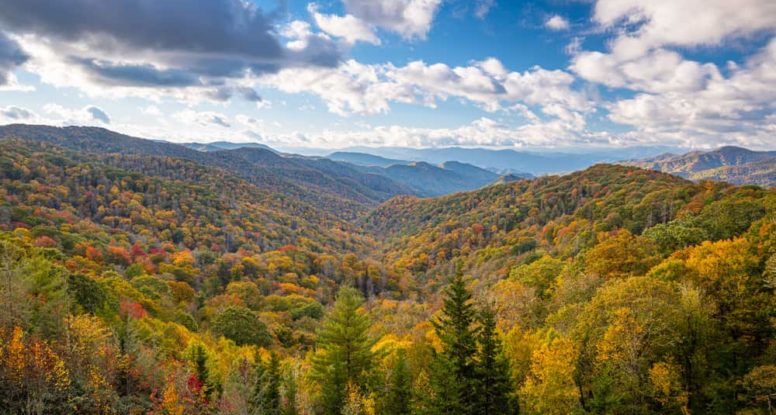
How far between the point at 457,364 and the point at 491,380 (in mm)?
2462

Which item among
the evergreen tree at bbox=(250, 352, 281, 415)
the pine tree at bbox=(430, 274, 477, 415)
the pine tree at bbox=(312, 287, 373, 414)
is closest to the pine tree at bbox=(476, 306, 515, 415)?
the pine tree at bbox=(430, 274, 477, 415)

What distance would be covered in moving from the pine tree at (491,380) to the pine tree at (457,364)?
0.56 meters

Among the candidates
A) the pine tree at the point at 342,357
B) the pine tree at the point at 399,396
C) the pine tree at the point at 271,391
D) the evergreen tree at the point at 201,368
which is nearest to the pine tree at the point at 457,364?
the pine tree at the point at 399,396

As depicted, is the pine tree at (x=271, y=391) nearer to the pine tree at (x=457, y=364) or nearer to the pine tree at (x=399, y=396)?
the pine tree at (x=399, y=396)

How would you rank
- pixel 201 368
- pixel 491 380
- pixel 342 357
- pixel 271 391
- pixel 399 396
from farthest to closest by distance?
pixel 201 368 → pixel 271 391 → pixel 342 357 → pixel 399 396 → pixel 491 380

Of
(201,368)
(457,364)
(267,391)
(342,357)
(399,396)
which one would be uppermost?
(457,364)

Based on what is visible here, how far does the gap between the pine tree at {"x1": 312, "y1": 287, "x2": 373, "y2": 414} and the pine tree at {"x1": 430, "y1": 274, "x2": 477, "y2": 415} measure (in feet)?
23.6

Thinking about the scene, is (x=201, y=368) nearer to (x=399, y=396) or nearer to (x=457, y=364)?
(x=399, y=396)

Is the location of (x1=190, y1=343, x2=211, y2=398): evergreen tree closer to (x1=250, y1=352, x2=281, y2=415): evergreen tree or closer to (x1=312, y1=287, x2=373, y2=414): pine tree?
(x1=250, y1=352, x2=281, y2=415): evergreen tree

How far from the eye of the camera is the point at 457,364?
3073 cm

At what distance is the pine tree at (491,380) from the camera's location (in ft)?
97.7

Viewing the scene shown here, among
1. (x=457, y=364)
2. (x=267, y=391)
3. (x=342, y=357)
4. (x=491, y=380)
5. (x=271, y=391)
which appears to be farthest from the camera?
(x=271, y=391)

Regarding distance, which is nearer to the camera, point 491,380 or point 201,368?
point 491,380

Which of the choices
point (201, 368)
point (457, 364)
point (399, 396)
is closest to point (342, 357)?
point (399, 396)
